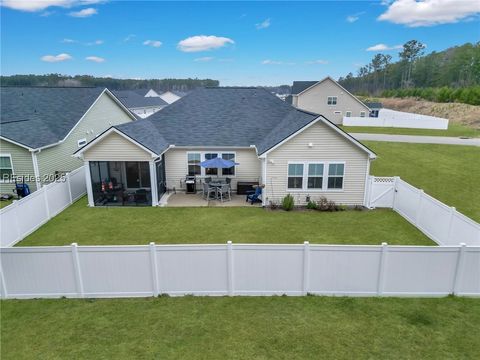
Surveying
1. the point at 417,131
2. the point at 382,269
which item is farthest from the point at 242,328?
the point at 417,131

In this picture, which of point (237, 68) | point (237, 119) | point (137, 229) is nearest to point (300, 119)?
point (237, 119)

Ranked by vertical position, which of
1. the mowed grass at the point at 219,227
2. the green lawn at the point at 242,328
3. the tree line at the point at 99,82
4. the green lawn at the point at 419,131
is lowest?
the mowed grass at the point at 219,227

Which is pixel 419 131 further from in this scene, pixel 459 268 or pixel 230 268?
pixel 230 268

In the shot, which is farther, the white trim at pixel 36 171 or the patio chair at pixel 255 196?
the white trim at pixel 36 171

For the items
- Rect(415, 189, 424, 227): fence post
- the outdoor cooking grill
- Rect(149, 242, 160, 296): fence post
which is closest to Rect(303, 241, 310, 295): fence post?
Rect(149, 242, 160, 296): fence post

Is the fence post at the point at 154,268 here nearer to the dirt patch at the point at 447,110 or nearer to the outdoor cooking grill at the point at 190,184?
the outdoor cooking grill at the point at 190,184

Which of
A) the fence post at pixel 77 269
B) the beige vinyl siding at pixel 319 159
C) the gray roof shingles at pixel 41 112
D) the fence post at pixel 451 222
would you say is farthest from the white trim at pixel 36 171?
the fence post at pixel 451 222

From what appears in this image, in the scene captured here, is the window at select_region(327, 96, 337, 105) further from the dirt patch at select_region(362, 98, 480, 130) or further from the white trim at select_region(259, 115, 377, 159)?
the white trim at select_region(259, 115, 377, 159)
